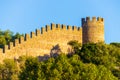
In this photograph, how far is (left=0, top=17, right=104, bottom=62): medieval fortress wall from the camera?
4911 inches

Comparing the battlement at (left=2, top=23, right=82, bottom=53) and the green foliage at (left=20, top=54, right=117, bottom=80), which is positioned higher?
the battlement at (left=2, top=23, right=82, bottom=53)

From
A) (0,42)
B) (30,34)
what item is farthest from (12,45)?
(0,42)

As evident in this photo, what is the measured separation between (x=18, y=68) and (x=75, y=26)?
653 inches

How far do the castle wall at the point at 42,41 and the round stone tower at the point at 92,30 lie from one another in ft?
2.93

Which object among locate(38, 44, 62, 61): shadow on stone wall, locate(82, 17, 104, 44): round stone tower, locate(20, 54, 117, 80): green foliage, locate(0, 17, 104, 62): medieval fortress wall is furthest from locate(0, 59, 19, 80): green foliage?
locate(82, 17, 104, 44): round stone tower

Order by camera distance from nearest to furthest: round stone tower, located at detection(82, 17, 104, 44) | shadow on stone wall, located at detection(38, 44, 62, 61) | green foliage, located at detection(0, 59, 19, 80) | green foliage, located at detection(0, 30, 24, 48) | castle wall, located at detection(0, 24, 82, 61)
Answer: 1. green foliage, located at detection(0, 59, 19, 80)
2. castle wall, located at detection(0, 24, 82, 61)
3. shadow on stone wall, located at detection(38, 44, 62, 61)
4. round stone tower, located at detection(82, 17, 104, 44)
5. green foliage, located at detection(0, 30, 24, 48)

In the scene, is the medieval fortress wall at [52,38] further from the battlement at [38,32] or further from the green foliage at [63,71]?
the green foliage at [63,71]

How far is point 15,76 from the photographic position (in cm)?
11806

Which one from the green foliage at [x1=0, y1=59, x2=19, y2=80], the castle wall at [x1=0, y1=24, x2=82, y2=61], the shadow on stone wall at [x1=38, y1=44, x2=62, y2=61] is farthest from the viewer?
the shadow on stone wall at [x1=38, y1=44, x2=62, y2=61]

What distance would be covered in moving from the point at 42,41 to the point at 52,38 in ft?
6.20

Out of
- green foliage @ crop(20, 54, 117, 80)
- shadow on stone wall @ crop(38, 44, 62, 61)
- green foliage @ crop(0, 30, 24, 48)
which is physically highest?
green foliage @ crop(0, 30, 24, 48)

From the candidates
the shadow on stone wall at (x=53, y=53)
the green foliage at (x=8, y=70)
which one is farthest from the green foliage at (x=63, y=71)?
the shadow on stone wall at (x=53, y=53)

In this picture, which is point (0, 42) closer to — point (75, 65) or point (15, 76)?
point (15, 76)

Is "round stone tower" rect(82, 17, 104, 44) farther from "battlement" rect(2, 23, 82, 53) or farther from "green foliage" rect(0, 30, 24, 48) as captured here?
"green foliage" rect(0, 30, 24, 48)
